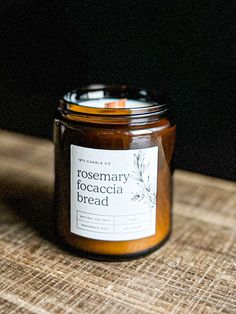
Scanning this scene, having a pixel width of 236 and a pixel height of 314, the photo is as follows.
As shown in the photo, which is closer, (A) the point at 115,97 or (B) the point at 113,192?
(B) the point at 113,192

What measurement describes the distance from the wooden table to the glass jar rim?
0.59ft

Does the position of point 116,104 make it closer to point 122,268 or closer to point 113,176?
point 113,176

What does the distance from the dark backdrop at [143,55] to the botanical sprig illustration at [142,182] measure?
0.24 ft

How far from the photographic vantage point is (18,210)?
76cm

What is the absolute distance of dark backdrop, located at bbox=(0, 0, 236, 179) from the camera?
0.59 m

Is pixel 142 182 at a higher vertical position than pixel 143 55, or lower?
lower

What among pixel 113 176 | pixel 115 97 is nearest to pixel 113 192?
pixel 113 176

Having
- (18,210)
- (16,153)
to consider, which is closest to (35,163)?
(16,153)

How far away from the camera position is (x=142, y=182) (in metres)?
0.60

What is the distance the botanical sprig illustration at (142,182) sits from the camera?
59cm

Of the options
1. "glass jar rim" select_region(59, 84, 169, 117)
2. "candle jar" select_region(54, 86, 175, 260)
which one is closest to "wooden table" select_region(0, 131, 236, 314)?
"candle jar" select_region(54, 86, 175, 260)

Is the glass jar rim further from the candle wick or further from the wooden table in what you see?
the wooden table

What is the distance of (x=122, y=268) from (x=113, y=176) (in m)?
0.11

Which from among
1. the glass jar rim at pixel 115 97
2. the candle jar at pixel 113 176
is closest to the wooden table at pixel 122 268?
the candle jar at pixel 113 176
